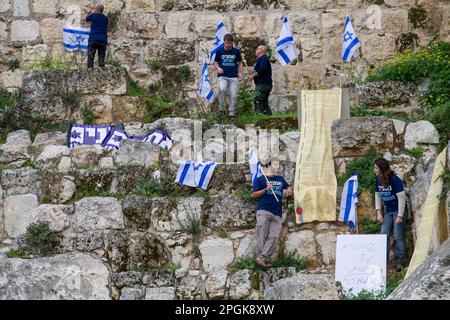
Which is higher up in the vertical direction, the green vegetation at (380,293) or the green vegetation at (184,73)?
the green vegetation at (184,73)

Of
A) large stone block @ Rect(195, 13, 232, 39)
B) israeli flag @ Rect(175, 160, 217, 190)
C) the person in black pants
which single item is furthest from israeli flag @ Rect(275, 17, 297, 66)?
israeli flag @ Rect(175, 160, 217, 190)

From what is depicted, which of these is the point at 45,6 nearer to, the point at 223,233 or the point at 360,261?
the point at 223,233

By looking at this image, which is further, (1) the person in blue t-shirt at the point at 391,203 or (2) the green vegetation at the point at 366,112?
(2) the green vegetation at the point at 366,112

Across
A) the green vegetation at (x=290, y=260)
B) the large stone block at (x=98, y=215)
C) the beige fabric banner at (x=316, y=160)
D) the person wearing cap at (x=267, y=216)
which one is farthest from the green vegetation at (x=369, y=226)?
the large stone block at (x=98, y=215)

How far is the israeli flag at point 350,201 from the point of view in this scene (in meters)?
18.3

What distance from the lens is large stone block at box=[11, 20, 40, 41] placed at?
2467cm

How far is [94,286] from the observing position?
17766mm

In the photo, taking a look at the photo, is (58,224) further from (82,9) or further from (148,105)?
(82,9)

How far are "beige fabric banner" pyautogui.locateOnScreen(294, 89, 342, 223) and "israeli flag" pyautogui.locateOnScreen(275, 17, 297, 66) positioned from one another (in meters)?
1.89

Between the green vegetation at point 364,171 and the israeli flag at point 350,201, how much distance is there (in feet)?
0.39

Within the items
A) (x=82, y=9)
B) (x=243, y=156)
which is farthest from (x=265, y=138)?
(x=82, y=9)

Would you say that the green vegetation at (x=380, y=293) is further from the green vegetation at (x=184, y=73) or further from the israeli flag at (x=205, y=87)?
the green vegetation at (x=184, y=73)

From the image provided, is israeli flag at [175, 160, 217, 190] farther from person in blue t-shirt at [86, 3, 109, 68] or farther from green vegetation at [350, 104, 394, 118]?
person in blue t-shirt at [86, 3, 109, 68]

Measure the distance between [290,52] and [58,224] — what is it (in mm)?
5549
